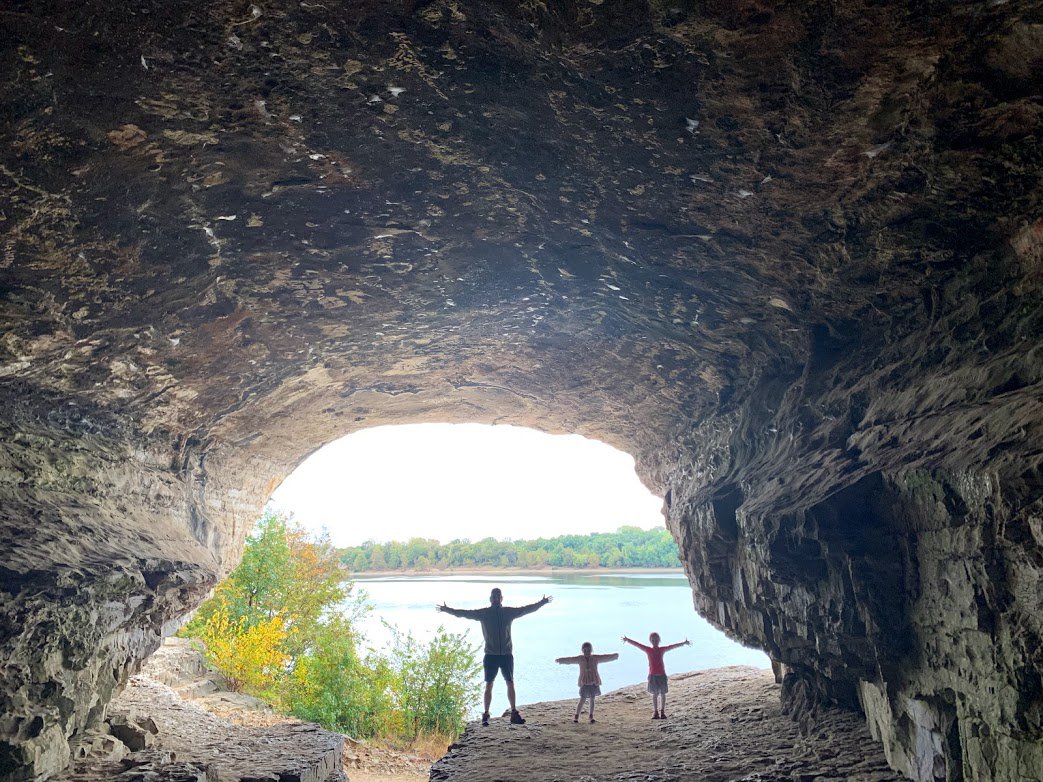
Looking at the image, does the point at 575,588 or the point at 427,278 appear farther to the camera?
the point at 575,588

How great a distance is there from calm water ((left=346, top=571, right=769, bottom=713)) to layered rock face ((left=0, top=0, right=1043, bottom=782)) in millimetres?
6878

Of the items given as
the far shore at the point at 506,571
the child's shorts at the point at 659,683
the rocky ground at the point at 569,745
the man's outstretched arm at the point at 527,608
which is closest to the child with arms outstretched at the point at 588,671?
the rocky ground at the point at 569,745

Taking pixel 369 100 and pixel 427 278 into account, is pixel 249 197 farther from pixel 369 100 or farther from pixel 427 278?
pixel 427 278

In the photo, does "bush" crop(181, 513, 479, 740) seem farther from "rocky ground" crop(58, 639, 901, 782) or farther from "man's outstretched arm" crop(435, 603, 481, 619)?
"man's outstretched arm" crop(435, 603, 481, 619)

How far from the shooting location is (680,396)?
8305mm

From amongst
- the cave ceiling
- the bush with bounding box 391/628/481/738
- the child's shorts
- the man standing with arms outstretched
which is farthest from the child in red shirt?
the bush with bounding box 391/628/481/738

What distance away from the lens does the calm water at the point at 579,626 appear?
18938 millimetres

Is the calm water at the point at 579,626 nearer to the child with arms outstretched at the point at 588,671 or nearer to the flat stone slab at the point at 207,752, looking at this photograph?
the child with arms outstretched at the point at 588,671

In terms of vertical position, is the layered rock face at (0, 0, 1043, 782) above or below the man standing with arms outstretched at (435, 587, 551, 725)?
above

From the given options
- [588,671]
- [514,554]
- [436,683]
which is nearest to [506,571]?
[514,554]

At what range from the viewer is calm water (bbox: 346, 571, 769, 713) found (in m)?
18.9

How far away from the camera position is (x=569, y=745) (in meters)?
7.77

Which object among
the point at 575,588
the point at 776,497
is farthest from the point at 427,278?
the point at 575,588

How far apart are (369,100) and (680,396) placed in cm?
533
